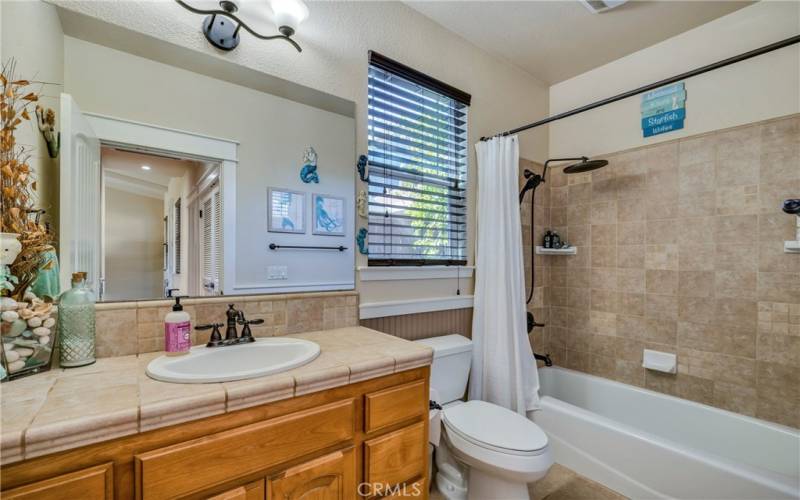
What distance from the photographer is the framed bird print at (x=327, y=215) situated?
62.3 inches

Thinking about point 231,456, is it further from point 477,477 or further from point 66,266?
point 477,477

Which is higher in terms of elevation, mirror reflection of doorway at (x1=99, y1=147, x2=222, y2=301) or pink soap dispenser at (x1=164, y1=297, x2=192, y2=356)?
mirror reflection of doorway at (x1=99, y1=147, x2=222, y2=301)

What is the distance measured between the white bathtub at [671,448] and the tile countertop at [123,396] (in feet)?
4.41

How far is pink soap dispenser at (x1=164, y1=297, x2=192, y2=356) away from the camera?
1.11 metres

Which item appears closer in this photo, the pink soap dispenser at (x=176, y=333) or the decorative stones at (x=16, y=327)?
the decorative stones at (x=16, y=327)

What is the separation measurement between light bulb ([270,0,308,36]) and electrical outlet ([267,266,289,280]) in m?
0.95

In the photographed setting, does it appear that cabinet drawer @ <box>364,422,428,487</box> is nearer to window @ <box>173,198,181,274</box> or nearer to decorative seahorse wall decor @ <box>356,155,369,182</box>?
window @ <box>173,198,181,274</box>

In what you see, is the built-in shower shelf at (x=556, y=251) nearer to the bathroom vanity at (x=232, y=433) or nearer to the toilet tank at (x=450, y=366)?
the toilet tank at (x=450, y=366)

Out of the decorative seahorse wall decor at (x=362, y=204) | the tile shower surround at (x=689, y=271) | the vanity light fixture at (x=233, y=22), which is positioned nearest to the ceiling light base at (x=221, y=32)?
the vanity light fixture at (x=233, y=22)

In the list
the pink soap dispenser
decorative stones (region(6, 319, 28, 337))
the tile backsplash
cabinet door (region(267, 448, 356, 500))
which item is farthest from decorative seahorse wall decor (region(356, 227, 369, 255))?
decorative stones (region(6, 319, 28, 337))

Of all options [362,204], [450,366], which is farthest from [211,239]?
[450,366]

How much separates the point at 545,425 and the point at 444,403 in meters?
0.70

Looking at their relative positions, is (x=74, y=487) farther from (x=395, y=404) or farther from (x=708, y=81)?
(x=708, y=81)

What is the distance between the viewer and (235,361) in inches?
47.6
